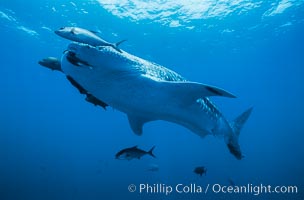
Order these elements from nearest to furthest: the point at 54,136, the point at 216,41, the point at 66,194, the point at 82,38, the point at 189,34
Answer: the point at 82,38
the point at 189,34
the point at 216,41
the point at 66,194
the point at 54,136

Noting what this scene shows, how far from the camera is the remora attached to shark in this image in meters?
3.52

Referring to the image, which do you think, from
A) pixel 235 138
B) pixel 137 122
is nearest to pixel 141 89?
pixel 137 122

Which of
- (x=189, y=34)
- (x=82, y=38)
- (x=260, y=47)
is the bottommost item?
(x=82, y=38)

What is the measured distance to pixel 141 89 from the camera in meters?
4.10

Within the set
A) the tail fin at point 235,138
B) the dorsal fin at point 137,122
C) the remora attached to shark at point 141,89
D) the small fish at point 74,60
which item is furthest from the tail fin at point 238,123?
the small fish at point 74,60

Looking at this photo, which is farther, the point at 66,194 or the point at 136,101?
the point at 66,194

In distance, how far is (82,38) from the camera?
3756 millimetres

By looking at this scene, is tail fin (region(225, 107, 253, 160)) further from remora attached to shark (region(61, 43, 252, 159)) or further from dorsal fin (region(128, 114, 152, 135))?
dorsal fin (region(128, 114, 152, 135))

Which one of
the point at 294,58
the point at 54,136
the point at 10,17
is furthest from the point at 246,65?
the point at 54,136

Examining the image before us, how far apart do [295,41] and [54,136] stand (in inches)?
5342

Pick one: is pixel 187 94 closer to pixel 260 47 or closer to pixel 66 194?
pixel 260 47

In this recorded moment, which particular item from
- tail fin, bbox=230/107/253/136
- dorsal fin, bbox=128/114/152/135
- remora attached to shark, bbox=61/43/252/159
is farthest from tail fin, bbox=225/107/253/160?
dorsal fin, bbox=128/114/152/135

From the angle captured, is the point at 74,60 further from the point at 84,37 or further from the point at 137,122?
the point at 137,122

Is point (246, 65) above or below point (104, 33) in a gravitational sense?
above
